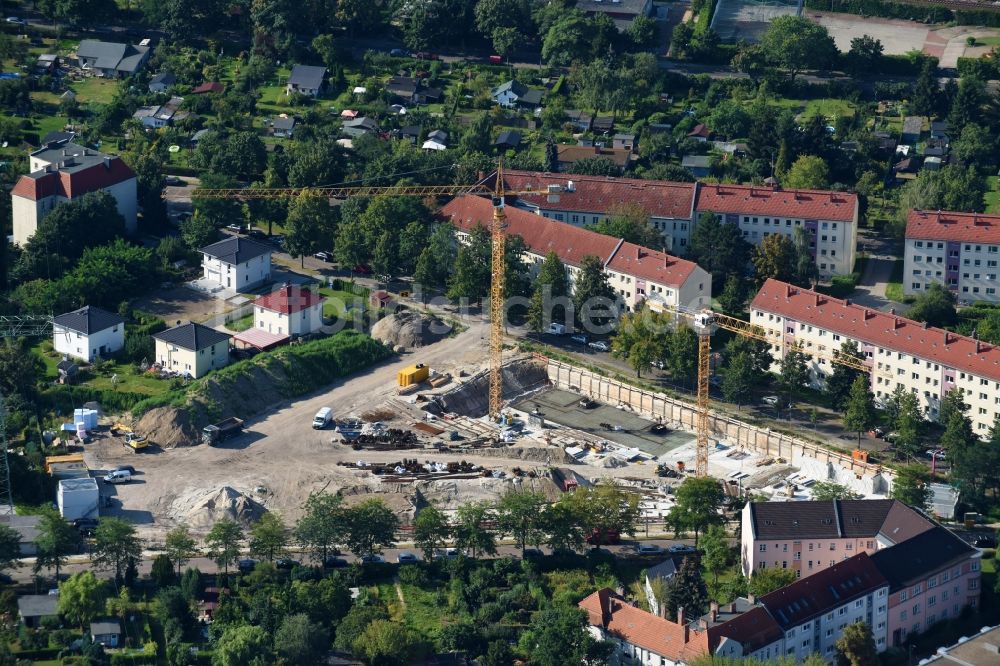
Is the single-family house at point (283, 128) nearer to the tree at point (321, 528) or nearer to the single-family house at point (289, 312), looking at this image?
the single-family house at point (289, 312)

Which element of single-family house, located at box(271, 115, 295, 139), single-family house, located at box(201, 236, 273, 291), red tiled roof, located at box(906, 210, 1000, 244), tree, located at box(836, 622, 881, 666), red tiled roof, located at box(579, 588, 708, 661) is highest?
single-family house, located at box(271, 115, 295, 139)

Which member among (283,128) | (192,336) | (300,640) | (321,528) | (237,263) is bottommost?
(300,640)

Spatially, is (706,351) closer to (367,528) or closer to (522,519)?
(522,519)

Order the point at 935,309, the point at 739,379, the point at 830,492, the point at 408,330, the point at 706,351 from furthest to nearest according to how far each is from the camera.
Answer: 1. the point at 408,330
2. the point at 935,309
3. the point at 739,379
4. the point at 706,351
5. the point at 830,492

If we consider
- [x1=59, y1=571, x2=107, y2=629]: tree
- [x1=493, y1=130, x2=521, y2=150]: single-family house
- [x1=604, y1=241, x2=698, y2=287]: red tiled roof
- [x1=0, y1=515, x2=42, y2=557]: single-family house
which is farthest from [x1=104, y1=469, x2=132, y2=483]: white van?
[x1=493, y1=130, x2=521, y2=150]: single-family house

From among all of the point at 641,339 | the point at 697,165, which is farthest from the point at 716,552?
the point at 697,165

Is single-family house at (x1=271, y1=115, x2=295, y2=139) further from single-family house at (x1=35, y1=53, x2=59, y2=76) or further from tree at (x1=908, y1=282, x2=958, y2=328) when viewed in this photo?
tree at (x1=908, y1=282, x2=958, y2=328)
